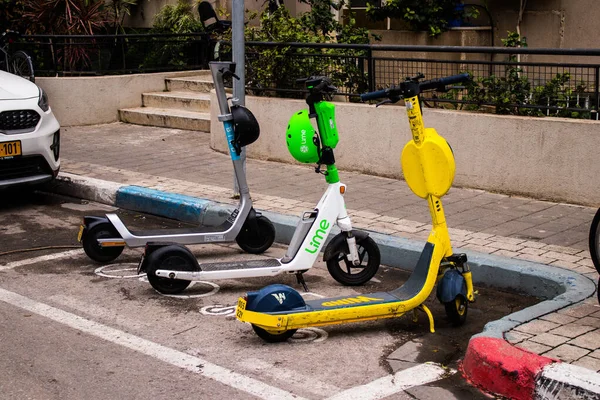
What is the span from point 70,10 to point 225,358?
408 inches

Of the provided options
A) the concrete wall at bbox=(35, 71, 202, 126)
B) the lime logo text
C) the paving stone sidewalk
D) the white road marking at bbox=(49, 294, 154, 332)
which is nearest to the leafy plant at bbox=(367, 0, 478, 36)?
the paving stone sidewalk

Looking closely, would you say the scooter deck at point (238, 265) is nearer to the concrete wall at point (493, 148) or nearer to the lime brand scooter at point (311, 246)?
the lime brand scooter at point (311, 246)

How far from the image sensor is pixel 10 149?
8.49 metres

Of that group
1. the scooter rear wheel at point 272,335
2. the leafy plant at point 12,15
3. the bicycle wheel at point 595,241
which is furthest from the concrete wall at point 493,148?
the leafy plant at point 12,15

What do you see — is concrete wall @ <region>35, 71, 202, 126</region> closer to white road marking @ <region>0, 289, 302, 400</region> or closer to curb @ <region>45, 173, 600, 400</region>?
curb @ <region>45, 173, 600, 400</region>

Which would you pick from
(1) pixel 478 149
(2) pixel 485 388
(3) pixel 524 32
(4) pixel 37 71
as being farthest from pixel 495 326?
(4) pixel 37 71

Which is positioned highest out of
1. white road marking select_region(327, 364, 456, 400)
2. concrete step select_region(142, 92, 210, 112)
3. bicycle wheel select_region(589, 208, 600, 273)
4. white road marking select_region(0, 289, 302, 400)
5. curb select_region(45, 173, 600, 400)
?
concrete step select_region(142, 92, 210, 112)

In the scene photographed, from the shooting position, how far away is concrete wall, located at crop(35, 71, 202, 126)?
13227mm

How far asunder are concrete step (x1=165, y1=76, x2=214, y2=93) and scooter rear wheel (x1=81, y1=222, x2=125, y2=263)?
7197 mm

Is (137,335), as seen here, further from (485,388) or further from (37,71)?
(37,71)

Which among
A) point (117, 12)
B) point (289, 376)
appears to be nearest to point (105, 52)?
point (117, 12)

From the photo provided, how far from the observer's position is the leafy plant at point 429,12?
11734 mm

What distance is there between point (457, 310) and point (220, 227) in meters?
2.29

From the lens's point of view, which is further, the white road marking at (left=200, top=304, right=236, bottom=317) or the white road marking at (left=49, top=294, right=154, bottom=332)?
the white road marking at (left=200, top=304, right=236, bottom=317)
